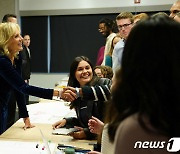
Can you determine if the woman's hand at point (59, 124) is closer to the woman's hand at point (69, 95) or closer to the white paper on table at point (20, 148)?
the woman's hand at point (69, 95)

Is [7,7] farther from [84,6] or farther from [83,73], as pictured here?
[83,73]

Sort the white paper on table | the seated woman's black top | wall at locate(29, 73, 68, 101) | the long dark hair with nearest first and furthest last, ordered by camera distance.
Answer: the long dark hair, the white paper on table, the seated woman's black top, wall at locate(29, 73, 68, 101)

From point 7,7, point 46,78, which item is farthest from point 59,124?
point 7,7

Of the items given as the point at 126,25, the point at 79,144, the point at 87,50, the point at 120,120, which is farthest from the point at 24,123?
the point at 87,50

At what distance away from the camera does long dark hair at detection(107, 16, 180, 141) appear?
67 cm

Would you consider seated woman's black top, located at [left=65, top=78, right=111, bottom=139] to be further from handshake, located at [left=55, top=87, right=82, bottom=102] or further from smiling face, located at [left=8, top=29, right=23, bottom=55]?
smiling face, located at [left=8, top=29, right=23, bottom=55]

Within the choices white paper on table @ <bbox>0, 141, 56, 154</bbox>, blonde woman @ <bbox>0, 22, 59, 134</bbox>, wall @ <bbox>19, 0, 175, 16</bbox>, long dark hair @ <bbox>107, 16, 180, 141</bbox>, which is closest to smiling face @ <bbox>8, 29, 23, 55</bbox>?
blonde woman @ <bbox>0, 22, 59, 134</bbox>

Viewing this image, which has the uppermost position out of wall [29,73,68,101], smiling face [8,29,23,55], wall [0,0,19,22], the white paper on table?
wall [0,0,19,22]

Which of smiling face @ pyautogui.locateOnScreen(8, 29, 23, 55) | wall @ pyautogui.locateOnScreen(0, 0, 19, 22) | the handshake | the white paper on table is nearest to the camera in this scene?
the white paper on table

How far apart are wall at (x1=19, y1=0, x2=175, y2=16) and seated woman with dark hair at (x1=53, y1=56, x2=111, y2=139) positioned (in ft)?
11.3

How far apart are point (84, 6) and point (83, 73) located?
11.9ft

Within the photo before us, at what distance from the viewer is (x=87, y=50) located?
5777mm

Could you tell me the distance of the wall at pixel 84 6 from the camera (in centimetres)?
546

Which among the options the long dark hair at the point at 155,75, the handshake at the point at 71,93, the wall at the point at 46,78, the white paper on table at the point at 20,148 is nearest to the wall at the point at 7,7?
the wall at the point at 46,78
